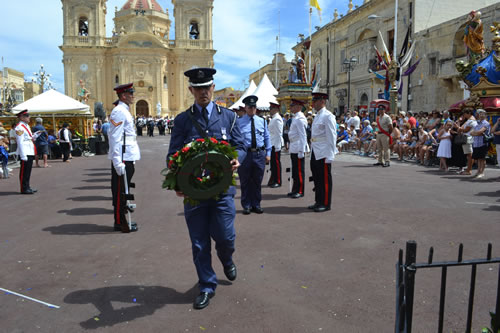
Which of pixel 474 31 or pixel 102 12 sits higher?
pixel 102 12

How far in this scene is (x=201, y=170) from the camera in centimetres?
358

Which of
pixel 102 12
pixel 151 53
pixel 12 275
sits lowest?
pixel 12 275

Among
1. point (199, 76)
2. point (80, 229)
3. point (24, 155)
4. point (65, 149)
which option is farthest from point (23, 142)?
point (65, 149)

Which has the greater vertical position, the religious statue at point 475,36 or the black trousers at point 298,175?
the religious statue at point 475,36

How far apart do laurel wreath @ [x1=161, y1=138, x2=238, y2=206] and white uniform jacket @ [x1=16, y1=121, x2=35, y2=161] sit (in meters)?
7.42

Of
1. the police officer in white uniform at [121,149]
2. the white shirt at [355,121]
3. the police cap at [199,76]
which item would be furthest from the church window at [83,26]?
the police cap at [199,76]

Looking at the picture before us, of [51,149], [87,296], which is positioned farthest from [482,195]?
[51,149]

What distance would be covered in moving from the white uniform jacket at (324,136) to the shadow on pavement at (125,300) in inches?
161

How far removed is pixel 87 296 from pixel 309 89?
24384mm

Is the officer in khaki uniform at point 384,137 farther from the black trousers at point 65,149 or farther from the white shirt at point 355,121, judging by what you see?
the black trousers at point 65,149

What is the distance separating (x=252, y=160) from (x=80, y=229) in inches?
125

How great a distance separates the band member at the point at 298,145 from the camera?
877 centimetres

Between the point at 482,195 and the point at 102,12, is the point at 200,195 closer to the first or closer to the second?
the point at 482,195

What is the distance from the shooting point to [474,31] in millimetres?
14930
